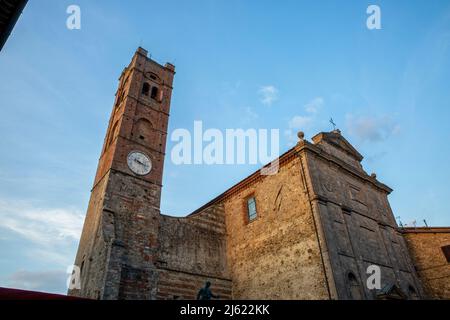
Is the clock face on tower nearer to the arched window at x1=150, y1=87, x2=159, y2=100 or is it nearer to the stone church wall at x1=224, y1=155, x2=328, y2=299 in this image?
the arched window at x1=150, y1=87, x2=159, y2=100

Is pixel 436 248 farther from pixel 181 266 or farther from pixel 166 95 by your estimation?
pixel 166 95

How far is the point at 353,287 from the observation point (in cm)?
1160

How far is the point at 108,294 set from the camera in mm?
10938

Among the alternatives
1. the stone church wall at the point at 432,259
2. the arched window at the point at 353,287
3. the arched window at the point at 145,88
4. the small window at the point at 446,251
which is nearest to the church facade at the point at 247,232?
the arched window at the point at 353,287

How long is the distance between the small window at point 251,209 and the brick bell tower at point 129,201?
5.09 metres

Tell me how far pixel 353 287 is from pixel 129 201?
1070 centimetres

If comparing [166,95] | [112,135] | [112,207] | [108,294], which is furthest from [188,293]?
[166,95]

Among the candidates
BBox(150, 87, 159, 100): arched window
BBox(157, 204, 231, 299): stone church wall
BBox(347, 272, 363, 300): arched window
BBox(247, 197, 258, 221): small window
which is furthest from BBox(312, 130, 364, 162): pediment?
BBox(150, 87, 159, 100): arched window

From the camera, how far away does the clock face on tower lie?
15.5 meters

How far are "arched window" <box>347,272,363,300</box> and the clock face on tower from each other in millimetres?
11024

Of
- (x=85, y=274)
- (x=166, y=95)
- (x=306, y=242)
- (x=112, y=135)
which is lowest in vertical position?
(x=85, y=274)

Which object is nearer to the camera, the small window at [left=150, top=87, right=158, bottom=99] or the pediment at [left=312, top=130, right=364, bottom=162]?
the pediment at [left=312, top=130, right=364, bottom=162]

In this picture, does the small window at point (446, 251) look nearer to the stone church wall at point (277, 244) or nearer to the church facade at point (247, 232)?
the church facade at point (247, 232)
